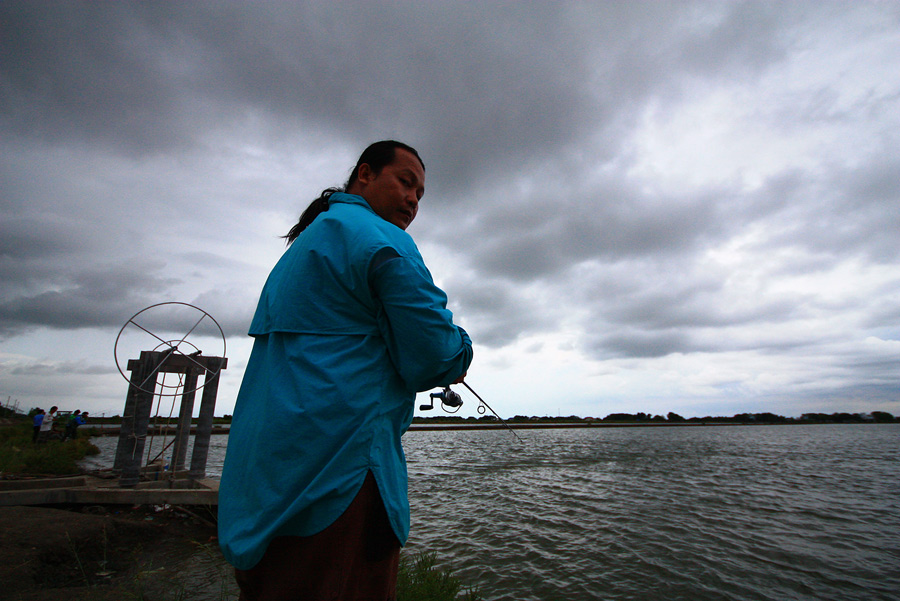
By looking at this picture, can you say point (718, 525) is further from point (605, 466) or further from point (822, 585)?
point (605, 466)

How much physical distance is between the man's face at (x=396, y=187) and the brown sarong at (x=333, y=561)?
112 cm

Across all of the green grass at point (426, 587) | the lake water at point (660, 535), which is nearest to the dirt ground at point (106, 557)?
the green grass at point (426, 587)

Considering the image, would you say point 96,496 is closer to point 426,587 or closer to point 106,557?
point 106,557

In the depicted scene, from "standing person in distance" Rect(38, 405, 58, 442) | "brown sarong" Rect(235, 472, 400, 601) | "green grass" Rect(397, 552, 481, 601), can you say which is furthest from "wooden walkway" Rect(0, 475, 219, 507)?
"standing person in distance" Rect(38, 405, 58, 442)

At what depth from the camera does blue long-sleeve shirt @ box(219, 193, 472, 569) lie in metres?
1.23

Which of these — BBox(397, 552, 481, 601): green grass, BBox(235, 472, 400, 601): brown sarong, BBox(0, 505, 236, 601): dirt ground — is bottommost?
BBox(397, 552, 481, 601): green grass

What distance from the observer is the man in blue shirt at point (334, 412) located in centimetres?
123

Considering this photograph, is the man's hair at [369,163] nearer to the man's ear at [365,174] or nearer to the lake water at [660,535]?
the man's ear at [365,174]

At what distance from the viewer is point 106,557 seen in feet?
18.4

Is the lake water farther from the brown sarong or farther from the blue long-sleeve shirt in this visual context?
the blue long-sleeve shirt

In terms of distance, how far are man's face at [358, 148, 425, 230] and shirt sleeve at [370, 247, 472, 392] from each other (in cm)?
56

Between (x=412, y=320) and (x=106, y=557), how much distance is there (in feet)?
23.0

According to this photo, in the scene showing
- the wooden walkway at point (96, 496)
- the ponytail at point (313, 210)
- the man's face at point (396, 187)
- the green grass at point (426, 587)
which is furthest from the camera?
the wooden walkway at point (96, 496)

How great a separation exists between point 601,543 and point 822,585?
382 cm
